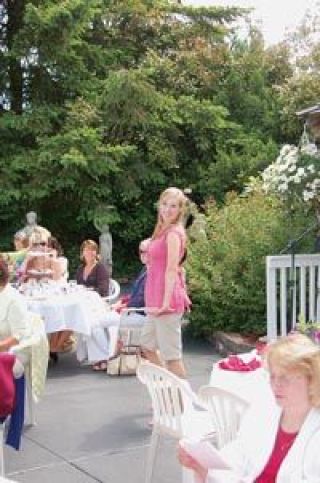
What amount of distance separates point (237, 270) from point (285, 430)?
5.58 m

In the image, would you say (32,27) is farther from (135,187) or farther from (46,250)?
(46,250)

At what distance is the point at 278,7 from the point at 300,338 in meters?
21.4

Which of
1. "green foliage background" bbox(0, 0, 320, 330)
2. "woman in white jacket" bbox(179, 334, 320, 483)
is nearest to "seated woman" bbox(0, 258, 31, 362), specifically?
"woman in white jacket" bbox(179, 334, 320, 483)

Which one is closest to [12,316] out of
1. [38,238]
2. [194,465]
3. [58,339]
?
[194,465]

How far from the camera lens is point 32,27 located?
46.1ft

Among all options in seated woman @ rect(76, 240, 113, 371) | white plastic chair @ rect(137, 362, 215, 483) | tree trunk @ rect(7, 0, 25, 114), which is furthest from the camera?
tree trunk @ rect(7, 0, 25, 114)

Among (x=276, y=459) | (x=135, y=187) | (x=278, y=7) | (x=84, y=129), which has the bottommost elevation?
(x=276, y=459)

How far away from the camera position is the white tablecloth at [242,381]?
3.13m

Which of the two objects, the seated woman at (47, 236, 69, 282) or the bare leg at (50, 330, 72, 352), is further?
the seated woman at (47, 236, 69, 282)

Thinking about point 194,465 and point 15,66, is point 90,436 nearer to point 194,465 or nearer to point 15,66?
point 194,465

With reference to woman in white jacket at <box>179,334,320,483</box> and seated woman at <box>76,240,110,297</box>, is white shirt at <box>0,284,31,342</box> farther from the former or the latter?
seated woman at <box>76,240,110,297</box>

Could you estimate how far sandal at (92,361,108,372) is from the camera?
6.61 m

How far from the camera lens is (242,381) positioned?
129 inches

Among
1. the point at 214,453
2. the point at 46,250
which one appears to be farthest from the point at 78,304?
the point at 214,453
